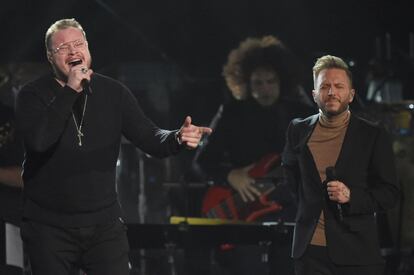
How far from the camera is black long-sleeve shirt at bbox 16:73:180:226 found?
3.87 m

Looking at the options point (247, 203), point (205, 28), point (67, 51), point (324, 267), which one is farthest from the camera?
point (205, 28)

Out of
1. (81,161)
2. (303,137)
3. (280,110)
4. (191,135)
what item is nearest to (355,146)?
(303,137)

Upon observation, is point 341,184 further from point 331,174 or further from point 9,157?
point 9,157

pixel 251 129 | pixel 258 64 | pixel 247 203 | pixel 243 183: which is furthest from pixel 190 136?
pixel 258 64

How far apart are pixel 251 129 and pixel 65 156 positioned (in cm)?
330

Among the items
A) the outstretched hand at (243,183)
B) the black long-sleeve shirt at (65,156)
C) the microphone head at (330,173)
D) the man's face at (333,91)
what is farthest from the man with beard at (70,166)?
the outstretched hand at (243,183)

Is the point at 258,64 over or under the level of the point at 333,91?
over

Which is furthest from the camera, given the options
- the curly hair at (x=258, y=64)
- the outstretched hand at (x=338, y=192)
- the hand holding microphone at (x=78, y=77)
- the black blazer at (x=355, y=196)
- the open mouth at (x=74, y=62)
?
the curly hair at (x=258, y=64)

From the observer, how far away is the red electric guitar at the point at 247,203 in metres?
6.82

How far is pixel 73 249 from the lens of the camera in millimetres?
3994

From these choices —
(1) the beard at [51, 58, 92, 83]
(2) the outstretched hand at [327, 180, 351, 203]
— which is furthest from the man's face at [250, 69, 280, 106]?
(1) the beard at [51, 58, 92, 83]

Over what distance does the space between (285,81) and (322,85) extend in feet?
10.2

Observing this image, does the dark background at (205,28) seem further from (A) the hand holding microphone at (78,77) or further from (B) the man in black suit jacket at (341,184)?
(A) the hand holding microphone at (78,77)

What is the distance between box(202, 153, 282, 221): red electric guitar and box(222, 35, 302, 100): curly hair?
84 cm
